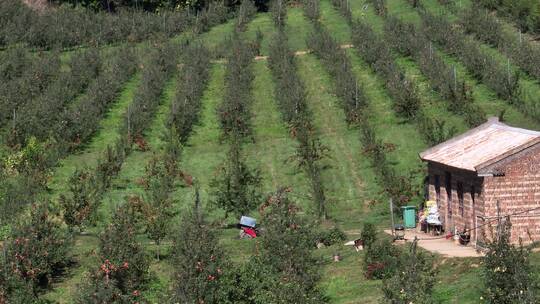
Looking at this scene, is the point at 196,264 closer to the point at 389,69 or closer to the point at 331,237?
the point at 331,237

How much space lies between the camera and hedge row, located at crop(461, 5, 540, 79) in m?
61.0

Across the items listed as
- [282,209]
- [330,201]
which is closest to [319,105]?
[330,201]

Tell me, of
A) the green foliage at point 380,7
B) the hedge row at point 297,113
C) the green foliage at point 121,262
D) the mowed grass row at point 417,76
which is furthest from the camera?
the green foliage at point 380,7

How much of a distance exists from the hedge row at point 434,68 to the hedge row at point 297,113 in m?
7.09

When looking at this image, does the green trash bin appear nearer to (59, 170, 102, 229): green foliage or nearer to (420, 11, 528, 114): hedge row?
(59, 170, 102, 229): green foliage

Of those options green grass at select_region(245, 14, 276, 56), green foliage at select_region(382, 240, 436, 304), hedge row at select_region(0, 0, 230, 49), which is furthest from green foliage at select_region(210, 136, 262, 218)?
hedge row at select_region(0, 0, 230, 49)

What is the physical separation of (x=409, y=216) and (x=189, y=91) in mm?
24898

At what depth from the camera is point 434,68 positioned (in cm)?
6109

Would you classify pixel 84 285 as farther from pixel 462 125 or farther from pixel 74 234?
pixel 462 125

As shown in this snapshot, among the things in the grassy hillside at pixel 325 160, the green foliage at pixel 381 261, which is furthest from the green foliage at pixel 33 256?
the green foliage at pixel 381 261

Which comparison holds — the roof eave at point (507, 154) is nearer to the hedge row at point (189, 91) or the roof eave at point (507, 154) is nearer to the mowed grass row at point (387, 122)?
the mowed grass row at point (387, 122)

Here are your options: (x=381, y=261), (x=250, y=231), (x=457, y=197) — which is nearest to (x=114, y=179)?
(x=250, y=231)

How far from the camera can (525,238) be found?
31.9 m

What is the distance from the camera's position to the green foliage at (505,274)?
22.0m
